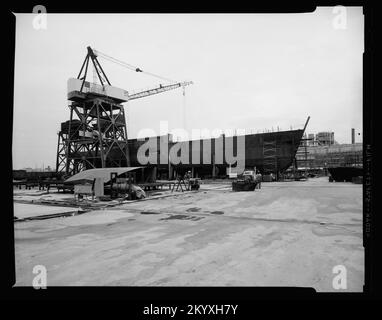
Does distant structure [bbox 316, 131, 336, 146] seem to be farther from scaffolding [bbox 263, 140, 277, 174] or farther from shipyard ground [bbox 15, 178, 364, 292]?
shipyard ground [bbox 15, 178, 364, 292]

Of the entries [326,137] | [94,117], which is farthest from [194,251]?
[326,137]

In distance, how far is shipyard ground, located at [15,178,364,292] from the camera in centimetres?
469

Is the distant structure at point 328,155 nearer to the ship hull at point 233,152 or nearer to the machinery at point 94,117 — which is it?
the ship hull at point 233,152

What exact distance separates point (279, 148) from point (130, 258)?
175 ft

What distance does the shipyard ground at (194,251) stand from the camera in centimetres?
469

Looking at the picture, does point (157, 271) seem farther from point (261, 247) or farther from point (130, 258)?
point (261, 247)

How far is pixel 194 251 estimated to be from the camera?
643 centimetres

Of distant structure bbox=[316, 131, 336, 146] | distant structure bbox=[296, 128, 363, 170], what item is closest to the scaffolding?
distant structure bbox=[296, 128, 363, 170]

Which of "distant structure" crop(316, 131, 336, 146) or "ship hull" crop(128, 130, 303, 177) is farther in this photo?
"distant structure" crop(316, 131, 336, 146)

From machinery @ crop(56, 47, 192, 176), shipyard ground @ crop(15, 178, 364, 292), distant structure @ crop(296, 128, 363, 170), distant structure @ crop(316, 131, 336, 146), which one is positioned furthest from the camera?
distant structure @ crop(316, 131, 336, 146)

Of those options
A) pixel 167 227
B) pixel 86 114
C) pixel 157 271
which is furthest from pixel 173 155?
pixel 157 271

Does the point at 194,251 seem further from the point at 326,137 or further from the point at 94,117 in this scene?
the point at 326,137
